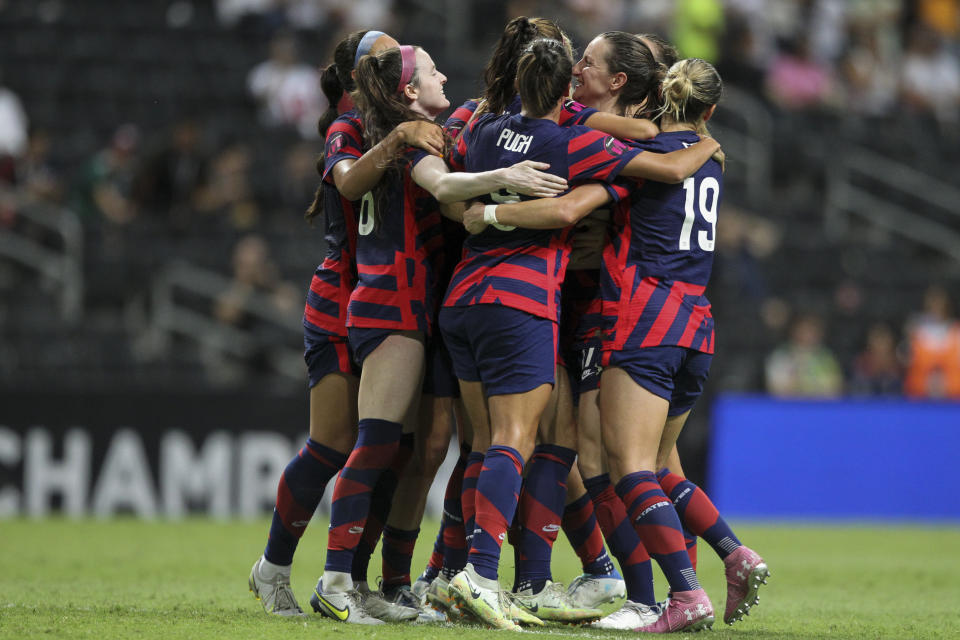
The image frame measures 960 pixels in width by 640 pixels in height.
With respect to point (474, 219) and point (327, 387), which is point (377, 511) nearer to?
point (327, 387)

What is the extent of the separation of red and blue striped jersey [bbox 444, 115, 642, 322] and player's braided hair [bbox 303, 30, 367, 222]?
0.84 m

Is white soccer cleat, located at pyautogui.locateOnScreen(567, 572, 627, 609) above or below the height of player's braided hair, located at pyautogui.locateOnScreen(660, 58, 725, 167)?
below

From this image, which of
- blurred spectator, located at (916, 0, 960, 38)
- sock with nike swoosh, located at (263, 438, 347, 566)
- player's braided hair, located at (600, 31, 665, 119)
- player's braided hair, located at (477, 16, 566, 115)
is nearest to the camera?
player's braided hair, located at (477, 16, 566, 115)

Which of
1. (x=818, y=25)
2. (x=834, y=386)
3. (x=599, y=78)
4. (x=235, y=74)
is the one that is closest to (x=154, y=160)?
(x=235, y=74)

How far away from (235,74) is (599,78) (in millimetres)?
9650

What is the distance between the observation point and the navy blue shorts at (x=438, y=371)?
559 centimetres

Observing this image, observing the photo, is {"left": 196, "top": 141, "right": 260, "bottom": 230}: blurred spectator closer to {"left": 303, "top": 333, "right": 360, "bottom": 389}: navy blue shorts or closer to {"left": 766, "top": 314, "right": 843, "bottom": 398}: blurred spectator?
{"left": 766, "top": 314, "right": 843, "bottom": 398}: blurred spectator

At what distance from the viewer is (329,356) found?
568 centimetres

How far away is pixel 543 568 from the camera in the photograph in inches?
216

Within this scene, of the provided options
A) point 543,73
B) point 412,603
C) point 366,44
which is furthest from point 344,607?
point 366,44

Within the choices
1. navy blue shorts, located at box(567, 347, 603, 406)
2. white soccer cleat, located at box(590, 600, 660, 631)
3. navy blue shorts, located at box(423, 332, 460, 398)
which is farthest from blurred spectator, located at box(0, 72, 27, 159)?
white soccer cleat, located at box(590, 600, 660, 631)

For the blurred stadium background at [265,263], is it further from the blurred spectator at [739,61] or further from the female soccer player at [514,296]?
the female soccer player at [514,296]

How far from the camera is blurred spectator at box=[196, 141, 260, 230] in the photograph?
12.9 metres

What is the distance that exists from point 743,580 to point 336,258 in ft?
7.02
